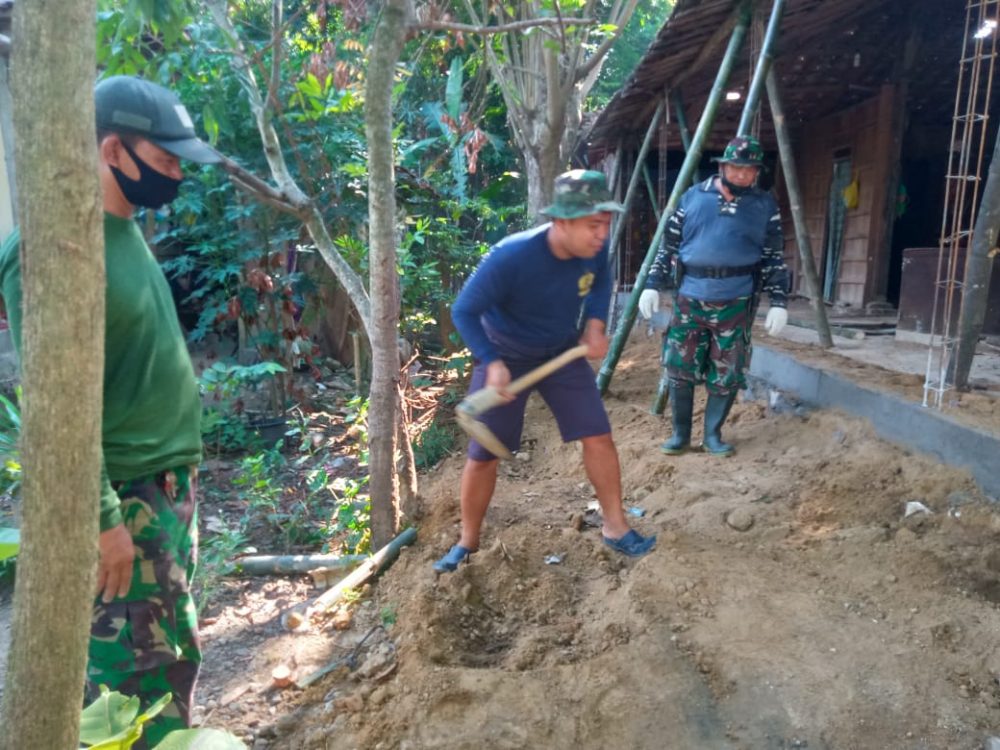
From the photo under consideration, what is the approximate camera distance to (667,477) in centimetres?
414

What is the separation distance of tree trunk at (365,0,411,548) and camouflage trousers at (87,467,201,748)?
1563 millimetres

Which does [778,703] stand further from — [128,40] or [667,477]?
[128,40]

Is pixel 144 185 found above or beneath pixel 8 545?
above

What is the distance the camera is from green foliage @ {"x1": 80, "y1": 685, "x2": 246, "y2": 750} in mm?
1026

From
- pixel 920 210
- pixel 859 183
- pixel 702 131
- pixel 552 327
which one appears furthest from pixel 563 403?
pixel 920 210

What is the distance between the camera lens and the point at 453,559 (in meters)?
3.17

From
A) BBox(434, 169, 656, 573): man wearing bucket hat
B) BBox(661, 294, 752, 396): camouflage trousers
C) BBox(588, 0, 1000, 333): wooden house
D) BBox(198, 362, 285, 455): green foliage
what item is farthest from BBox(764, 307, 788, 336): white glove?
BBox(198, 362, 285, 455): green foliage

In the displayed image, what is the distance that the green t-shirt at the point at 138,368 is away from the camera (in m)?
1.63

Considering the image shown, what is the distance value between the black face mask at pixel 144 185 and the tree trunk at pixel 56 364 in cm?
98

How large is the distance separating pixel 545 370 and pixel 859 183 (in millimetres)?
7191

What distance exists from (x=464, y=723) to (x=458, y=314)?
4.94 feet

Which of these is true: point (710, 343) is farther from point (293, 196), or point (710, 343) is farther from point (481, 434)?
point (293, 196)

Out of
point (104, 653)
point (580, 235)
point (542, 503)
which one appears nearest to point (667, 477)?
point (542, 503)

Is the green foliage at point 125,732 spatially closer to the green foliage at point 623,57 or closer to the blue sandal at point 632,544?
the blue sandal at point 632,544
